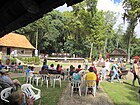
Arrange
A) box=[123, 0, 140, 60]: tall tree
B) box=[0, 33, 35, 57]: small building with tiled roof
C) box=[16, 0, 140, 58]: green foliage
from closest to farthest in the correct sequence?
box=[0, 33, 35, 57]: small building with tiled roof
box=[123, 0, 140, 60]: tall tree
box=[16, 0, 140, 58]: green foliage

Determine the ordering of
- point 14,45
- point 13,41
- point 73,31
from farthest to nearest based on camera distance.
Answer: point 73,31 → point 13,41 → point 14,45

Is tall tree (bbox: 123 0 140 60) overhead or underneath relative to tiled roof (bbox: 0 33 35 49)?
overhead

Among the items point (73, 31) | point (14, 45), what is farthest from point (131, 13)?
point (14, 45)

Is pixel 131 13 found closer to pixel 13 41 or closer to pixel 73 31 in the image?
pixel 73 31

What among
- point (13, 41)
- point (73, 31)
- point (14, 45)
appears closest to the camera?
point (14, 45)

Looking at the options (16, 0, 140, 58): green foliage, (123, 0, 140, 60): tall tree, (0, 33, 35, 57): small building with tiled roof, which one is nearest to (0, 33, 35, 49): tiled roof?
(0, 33, 35, 57): small building with tiled roof

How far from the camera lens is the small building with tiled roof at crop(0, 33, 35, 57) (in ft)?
126

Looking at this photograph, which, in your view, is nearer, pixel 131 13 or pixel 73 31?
pixel 131 13

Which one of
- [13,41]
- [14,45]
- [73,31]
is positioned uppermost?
[73,31]

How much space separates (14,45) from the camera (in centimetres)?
4028

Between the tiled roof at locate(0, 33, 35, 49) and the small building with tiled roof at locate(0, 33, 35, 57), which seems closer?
the small building with tiled roof at locate(0, 33, 35, 57)

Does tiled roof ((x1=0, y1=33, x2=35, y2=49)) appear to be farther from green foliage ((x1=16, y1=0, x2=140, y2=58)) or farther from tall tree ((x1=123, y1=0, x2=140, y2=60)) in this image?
tall tree ((x1=123, y1=0, x2=140, y2=60))

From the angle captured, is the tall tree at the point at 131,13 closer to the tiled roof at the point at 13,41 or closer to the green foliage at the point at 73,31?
the green foliage at the point at 73,31

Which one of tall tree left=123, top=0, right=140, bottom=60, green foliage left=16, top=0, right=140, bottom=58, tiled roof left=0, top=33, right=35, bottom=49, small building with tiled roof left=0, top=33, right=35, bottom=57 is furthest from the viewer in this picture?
green foliage left=16, top=0, right=140, bottom=58
